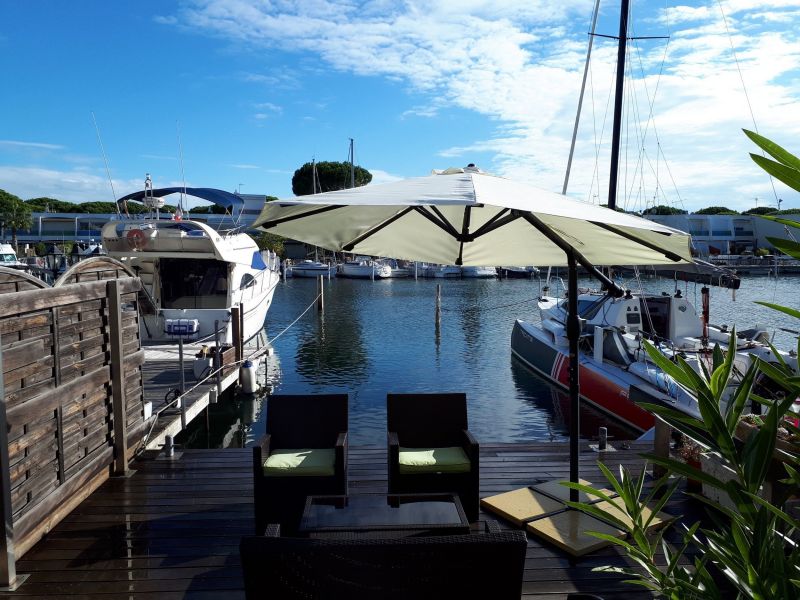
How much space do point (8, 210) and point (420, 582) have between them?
7433 centimetres

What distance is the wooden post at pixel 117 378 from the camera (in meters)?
4.74

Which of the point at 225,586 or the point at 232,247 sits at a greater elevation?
the point at 232,247

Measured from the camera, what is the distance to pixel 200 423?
12023 millimetres

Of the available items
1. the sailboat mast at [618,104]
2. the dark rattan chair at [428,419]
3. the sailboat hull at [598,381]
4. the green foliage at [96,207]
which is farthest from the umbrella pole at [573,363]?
the green foliage at [96,207]

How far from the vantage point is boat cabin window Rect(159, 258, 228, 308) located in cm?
1673

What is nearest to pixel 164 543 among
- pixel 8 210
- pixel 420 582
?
pixel 420 582

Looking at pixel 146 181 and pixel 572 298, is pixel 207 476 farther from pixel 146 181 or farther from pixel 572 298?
pixel 146 181

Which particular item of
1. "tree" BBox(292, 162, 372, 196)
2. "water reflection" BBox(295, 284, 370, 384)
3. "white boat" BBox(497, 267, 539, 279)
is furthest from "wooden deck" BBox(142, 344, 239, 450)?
"tree" BBox(292, 162, 372, 196)

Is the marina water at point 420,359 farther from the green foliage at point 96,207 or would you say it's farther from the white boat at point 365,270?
the green foliage at point 96,207

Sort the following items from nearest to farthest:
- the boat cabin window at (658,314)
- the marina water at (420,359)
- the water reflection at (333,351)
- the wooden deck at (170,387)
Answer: the wooden deck at (170,387), the marina water at (420,359), the boat cabin window at (658,314), the water reflection at (333,351)

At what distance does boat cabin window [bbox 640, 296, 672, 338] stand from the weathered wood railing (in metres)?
10.9

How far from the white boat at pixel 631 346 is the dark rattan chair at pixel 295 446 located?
21.8 feet

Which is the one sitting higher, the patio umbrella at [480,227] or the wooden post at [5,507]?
the patio umbrella at [480,227]

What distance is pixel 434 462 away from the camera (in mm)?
4043
